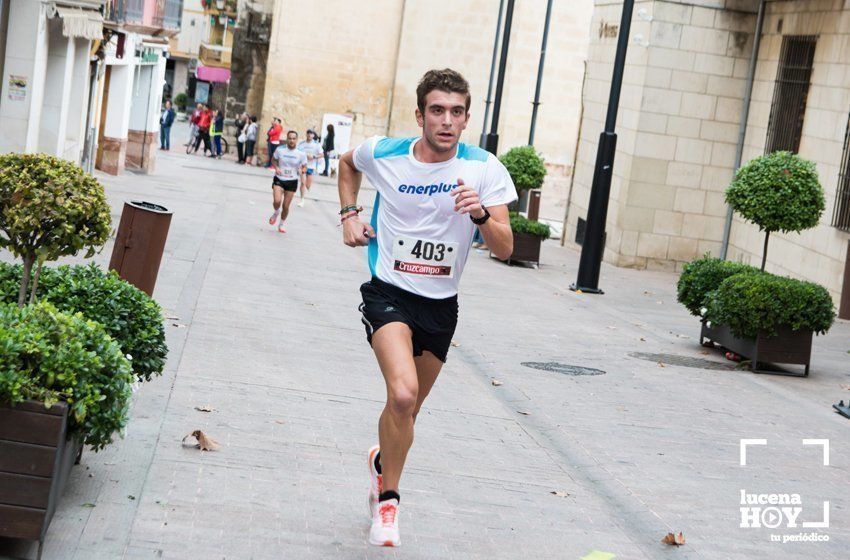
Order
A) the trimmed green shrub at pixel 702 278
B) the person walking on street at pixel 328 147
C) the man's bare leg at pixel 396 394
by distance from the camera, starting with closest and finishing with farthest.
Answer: the man's bare leg at pixel 396 394, the trimmed green shrub at pixel 702 278, the person walking on street at pixel 328 147

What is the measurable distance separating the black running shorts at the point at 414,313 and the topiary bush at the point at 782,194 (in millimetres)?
7560

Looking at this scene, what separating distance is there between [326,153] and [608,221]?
22.1 metres

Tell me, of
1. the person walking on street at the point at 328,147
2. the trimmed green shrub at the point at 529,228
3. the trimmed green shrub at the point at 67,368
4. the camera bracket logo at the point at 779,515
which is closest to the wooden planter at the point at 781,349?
the camera bracket logo at the point at 779,515

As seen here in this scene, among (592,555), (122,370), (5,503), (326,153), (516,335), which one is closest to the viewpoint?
(5,503)

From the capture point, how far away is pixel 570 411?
9.34 meters

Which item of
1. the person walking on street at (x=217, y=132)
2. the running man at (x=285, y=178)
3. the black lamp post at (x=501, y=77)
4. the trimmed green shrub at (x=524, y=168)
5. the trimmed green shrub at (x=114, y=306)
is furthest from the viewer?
the person walking on street at (x=217, y=132)

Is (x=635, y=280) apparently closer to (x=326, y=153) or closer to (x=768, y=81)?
(x=768, y=81)

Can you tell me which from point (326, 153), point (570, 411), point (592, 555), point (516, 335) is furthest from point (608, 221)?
point (326, 153)

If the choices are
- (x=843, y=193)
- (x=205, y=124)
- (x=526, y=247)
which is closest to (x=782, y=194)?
(x=843, y=193)

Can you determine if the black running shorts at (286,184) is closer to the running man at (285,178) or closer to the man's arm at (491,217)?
the running man at (285,178)

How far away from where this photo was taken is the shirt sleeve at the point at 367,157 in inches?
229

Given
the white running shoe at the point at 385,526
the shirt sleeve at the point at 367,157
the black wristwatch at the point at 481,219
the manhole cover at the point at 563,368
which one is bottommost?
the manhole cover at the point at 563,368

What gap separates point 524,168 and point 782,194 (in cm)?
1123

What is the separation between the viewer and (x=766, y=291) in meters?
11.8
